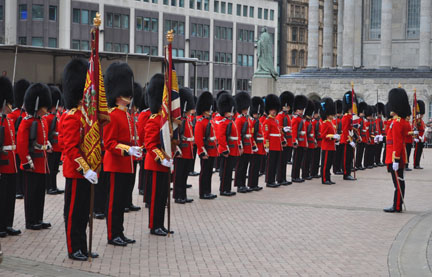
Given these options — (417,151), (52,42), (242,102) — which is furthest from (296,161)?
(52,42)

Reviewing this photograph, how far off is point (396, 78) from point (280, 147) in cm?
3046

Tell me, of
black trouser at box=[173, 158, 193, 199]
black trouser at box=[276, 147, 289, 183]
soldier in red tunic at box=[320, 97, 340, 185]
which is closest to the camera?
black trouser at box=[173, 158, 193, 199]

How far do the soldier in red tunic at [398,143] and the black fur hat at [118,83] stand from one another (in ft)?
18.1

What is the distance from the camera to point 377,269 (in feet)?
29.8

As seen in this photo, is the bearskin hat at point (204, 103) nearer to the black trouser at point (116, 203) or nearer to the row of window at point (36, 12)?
the black trouser at point (116, 203)

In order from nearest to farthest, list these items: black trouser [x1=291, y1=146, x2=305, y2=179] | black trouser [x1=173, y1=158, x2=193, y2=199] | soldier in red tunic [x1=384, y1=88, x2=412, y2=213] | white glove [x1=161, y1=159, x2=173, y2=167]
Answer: white glove [x1=161, y1=159, x2=173, y2=167] → soldier in red tunic [x1=384, y1=88, x2=412, y2=213] → black trouser [x1=173, y1=158, x2=193, y2=199] → black trouser [x1=291, y1=146, x2=305, y2=179]

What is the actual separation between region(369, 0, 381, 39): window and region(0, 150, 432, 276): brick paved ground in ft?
138

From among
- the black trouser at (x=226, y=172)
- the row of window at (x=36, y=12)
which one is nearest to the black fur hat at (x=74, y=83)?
the black trouser at (x=226, y=172)

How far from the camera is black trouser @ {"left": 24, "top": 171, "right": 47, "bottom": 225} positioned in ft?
36.5

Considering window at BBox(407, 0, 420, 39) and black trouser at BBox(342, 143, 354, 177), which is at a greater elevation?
window at BBox(407, 0, 420, 39)

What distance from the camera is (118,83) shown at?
1038 cm

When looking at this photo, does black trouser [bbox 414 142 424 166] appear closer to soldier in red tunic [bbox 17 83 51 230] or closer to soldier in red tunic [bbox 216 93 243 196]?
soldier in red tunic [bbox 216 93 243 196]

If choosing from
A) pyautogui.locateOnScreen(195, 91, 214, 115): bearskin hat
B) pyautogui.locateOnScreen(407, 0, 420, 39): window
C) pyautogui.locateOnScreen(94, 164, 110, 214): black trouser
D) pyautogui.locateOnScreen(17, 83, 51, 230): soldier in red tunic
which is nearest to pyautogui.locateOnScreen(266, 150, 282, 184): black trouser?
pyautogui.locateOnScreen(195, 91, 214, 115): bearskin hat

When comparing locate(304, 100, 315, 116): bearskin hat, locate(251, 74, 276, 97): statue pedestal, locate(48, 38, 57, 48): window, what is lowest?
locate(304, 100, 315, 116): bearskin hat
